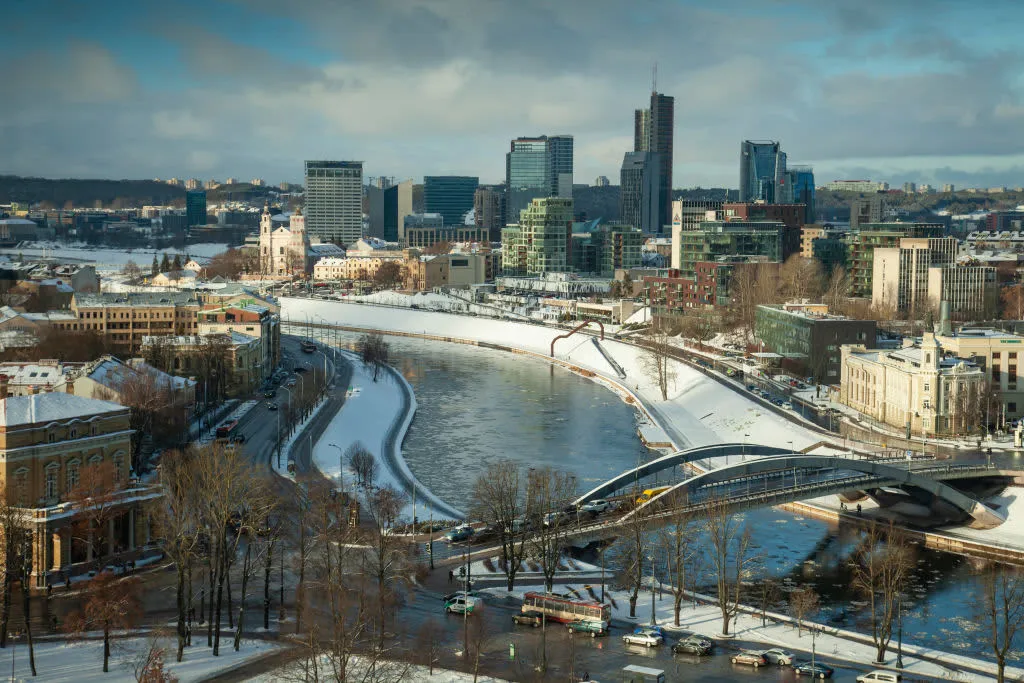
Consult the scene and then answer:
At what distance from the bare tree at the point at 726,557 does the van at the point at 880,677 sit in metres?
2.46

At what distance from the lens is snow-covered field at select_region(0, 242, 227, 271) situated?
131000 mm

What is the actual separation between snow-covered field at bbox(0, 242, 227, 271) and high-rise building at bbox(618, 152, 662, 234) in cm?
5145

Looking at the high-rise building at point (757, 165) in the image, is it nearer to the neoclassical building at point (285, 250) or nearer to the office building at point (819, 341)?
the neoclassical building at point (285, 250)

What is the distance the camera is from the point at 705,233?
7256cm

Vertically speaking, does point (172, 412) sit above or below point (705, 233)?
below

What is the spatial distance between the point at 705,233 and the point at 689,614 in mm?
53197

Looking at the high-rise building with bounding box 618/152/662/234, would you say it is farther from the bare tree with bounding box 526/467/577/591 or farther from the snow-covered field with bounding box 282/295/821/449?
the bare tree with bounding box 526/467/577/591

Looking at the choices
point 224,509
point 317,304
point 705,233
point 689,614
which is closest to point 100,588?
point 224,509

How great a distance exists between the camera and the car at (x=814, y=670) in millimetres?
17891

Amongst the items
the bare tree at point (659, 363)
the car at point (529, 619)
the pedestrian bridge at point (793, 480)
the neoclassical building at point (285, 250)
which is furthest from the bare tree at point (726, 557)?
the neoclassical building at point (285, 250)

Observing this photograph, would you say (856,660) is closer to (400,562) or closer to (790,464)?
(400,562)

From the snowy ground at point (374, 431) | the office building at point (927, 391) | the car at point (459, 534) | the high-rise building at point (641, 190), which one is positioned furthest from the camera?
the high-rise building at point (641, 190)

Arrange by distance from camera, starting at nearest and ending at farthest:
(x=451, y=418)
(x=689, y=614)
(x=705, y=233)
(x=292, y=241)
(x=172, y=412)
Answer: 1. (x=689, y=614)
2. (x=172, y=412)
3. (x=451, y=418)
4. (x=705, y=233)
5. (x=292, y=241)

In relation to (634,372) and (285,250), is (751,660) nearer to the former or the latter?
(634,372)
